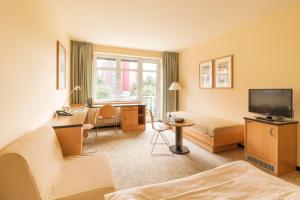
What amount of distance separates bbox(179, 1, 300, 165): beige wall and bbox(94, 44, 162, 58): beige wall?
152 cm

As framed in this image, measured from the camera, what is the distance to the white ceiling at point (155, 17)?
2.63 m

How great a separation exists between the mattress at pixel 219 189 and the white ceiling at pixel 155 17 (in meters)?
2.54

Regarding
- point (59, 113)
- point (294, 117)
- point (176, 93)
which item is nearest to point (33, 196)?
point (59, 113)

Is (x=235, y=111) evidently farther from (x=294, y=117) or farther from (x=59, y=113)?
(x=59, y=113)

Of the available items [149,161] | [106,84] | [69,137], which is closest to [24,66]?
[69,137]

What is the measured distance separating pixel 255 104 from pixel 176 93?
A: 3182mm

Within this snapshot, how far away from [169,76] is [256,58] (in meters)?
3.00

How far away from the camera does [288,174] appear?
8.03 feet

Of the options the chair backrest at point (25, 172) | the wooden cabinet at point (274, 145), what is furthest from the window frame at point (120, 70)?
the chair backrest at point (25, 172)

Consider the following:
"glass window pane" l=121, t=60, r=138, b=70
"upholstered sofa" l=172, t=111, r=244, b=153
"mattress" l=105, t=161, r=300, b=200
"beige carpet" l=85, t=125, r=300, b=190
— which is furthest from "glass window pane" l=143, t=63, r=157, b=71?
"mattress" l=105, t=161, r=300, b=200

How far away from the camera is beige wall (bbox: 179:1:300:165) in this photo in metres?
2.61

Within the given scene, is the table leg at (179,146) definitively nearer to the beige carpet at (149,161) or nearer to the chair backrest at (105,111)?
the beige carpet at (149,161)

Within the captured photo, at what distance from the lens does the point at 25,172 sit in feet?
3.65

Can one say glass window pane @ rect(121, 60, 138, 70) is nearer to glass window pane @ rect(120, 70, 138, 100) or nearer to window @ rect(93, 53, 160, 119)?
window @ rect(93, 53, 160, 119)
